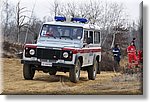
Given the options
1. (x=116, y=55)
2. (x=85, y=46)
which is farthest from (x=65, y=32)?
(x=116, y=55)

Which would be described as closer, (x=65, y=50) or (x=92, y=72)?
(x=65, y=50)

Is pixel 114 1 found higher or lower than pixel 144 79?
higher

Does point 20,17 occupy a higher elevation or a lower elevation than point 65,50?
higher

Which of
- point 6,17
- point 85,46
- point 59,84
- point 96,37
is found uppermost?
point 6,17

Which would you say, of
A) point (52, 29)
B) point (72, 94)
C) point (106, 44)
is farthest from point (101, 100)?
point (52, 29)

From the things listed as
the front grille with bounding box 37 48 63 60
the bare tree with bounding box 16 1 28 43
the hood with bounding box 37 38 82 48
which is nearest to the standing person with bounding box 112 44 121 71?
the hood with bounding box 37 38 82 48

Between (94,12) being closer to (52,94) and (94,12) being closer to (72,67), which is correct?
(72,67)

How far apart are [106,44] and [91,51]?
194 mm

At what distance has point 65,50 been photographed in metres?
4.86

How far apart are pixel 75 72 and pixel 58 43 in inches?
15.2

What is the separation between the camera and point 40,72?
16.3 feet

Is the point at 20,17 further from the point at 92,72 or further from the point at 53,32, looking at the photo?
the point at 92,72

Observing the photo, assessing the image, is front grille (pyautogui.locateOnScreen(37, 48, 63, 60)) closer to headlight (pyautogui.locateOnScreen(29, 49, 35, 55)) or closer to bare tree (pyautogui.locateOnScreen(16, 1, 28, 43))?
headlight (pyautogui.locateOnScreen(29, 49, 35, 55))

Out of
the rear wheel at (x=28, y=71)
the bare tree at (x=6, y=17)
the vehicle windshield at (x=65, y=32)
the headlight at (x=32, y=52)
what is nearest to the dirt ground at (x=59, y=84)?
the rear wheel at (x=28, y=71)
